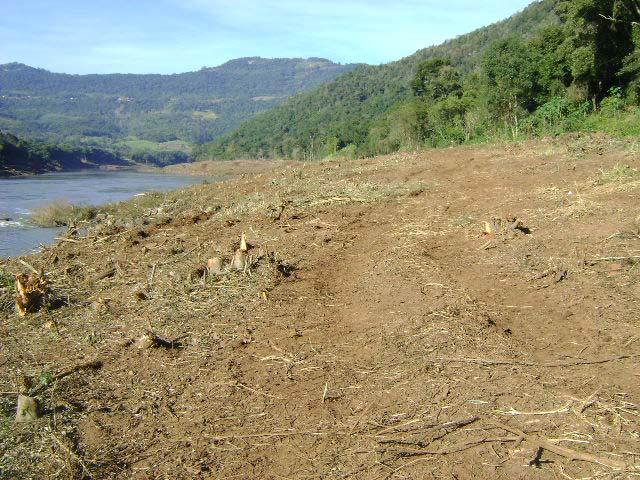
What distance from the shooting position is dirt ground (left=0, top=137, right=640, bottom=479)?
2760 millimetres

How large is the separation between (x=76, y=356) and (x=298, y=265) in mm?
2396

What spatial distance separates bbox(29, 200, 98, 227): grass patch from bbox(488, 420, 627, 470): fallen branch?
15327 mm

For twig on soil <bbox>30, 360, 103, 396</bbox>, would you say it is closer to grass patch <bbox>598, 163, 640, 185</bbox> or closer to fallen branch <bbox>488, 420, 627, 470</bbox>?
fallen branch <bbox>488, 420, 627, 470</bbox>

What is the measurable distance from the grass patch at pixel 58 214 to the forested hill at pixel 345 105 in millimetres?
36488

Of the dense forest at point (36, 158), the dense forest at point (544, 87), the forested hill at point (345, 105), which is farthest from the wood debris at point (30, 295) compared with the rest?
the forested hill at point (345, 105)

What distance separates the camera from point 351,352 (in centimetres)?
386

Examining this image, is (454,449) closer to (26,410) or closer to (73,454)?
(73,454)

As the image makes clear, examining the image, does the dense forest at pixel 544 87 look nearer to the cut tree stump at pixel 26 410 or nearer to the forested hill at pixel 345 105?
the cut tree stump at pixel 26 410

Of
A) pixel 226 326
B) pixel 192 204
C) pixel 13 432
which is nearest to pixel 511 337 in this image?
pixel 226 326

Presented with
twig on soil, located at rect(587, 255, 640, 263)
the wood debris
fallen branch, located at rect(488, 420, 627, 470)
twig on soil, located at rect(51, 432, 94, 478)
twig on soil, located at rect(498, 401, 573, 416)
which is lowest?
twig on soil, located at rect(51, 432, 94, 478)

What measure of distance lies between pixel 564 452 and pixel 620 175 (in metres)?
6.28

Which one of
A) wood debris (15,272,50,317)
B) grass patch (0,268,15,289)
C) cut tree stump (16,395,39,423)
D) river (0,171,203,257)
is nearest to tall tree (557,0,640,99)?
river (0,171,203,257)

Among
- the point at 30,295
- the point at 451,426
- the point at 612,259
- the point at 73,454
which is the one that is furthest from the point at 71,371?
the point at 612,259

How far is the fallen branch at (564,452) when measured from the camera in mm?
2494
